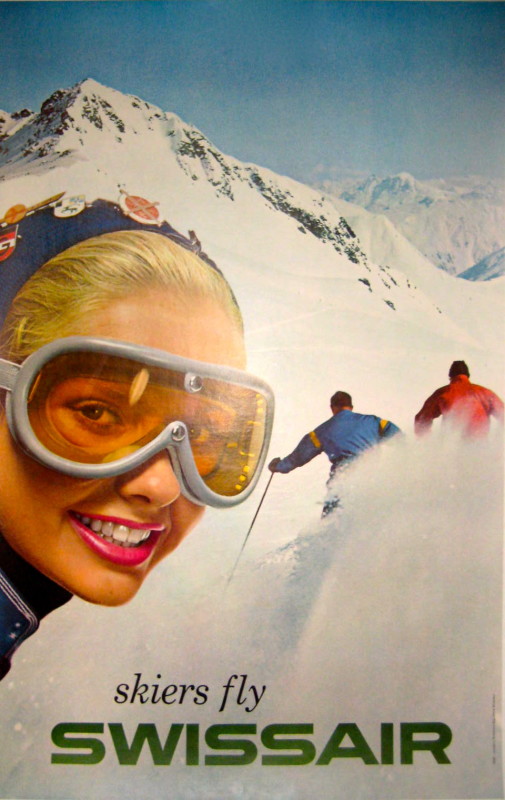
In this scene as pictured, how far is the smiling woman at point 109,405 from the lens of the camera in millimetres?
1861

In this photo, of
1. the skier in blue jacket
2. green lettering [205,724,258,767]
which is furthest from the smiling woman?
green lettering [205,724,258,767]

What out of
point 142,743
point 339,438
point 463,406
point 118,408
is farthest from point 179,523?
point 463,406

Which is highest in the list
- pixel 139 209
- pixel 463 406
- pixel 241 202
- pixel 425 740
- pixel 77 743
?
pixel 241 202

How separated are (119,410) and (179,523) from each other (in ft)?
1.29

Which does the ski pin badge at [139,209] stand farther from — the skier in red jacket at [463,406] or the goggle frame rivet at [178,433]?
the skier in red jacket at [463,406]

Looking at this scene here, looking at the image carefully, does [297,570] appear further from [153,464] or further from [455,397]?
[455,397]

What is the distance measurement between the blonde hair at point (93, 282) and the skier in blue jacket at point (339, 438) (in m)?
0.42

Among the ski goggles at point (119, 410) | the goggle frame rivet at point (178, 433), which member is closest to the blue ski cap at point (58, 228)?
the ski goggles at point (119, 410)

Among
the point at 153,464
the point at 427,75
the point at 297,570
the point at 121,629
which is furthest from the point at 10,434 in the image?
the point at 427,75

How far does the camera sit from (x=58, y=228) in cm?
203

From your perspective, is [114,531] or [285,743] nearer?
[114,531]

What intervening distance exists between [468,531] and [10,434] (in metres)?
1.39

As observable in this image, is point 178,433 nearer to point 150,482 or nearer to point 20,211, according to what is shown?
point 150,482

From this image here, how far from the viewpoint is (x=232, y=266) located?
6.92 feet
